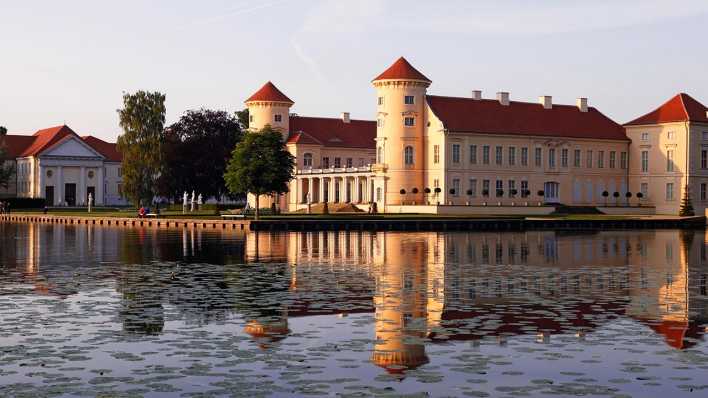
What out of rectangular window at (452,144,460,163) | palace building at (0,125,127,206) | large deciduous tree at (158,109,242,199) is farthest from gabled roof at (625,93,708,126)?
palace building at (0,125,127,206)

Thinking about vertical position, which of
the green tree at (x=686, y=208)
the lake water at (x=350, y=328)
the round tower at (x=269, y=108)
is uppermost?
the round tower at (x=269, y=108)

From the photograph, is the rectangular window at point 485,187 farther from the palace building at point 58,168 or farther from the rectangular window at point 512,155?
the palace building at point 58,168

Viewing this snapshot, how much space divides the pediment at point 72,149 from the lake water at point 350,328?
10236 centimetres

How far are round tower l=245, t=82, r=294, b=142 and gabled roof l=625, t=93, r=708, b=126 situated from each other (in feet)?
119

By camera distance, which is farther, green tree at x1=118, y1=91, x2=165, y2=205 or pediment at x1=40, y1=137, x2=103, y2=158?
pediment at x1=40, y1=137, x2=103, y2=158

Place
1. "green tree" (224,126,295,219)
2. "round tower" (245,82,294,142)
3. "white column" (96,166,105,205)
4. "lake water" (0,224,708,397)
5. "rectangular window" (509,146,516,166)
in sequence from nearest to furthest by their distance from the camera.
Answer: "lake water" (0,224,708,397) → "green tree" (224,126,295,219) → "rectangular window" (509,146,516,166) → "round tower" (245,82,294,142) → "white column" (96,166,105,205)

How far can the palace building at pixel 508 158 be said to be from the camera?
313ft

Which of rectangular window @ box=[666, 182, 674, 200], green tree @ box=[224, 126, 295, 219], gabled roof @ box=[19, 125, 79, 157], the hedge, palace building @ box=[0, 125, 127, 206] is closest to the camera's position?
green tree @ box=[224, 126, 295, 219]

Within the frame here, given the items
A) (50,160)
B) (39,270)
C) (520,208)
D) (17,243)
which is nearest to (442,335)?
(39,270)

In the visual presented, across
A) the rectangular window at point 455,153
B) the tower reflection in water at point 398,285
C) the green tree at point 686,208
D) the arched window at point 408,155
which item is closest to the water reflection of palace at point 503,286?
the tower reflection in water at point 398,285

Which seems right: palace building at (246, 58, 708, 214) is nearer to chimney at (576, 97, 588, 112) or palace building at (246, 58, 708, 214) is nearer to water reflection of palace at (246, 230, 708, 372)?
chimney at (576, 97, 588, 112)

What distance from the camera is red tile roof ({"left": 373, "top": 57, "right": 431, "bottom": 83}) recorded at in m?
96.4

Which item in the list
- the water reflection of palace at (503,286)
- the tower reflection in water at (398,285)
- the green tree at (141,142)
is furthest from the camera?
the green tree at (141,142)

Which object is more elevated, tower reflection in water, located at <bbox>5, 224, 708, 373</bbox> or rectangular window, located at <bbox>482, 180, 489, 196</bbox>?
rectangular window, located at <bbox>482, 180, 489, 196</bbox>
